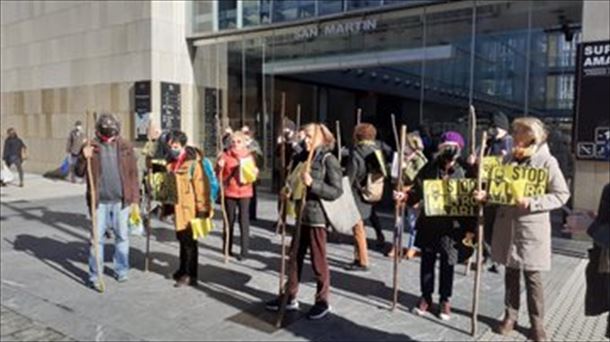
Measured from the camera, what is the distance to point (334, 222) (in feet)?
16.8

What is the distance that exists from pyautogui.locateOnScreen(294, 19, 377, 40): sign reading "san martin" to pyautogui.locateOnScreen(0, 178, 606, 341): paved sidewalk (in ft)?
18.4

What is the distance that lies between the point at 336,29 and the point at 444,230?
8.75m

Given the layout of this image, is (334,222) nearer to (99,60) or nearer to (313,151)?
(313,151)

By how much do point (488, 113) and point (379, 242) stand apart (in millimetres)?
3814

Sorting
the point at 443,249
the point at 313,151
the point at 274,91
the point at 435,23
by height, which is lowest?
the point at 443,249

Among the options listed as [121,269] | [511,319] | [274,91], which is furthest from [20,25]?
[511,319]

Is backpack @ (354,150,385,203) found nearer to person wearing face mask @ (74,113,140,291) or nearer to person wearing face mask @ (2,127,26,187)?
person wearing face mask @ (74,113,140,291)

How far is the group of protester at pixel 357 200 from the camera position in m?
4.54

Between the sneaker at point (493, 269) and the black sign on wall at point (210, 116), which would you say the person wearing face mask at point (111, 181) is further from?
the black sign on wall at point (210, 116)

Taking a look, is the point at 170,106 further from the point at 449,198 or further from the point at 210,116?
the point at 449,198

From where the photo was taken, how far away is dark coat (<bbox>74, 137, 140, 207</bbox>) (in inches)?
242

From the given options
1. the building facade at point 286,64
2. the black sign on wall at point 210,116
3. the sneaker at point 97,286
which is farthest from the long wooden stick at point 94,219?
the black sign on wall at point 210,116

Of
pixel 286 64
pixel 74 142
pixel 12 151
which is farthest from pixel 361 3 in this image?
pixel 12 151

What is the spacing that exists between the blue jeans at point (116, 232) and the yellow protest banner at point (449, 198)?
3385mm
